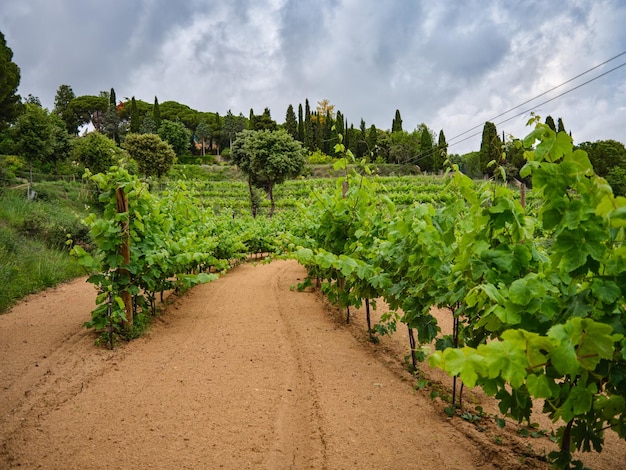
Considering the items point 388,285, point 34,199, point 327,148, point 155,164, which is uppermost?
point 327,148

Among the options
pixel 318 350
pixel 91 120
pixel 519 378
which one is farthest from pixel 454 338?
pixel 91 120

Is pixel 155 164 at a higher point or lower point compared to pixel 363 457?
higher

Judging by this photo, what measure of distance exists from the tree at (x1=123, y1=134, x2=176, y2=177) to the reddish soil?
3311cm

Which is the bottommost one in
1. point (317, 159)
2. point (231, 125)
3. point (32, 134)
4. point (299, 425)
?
point (299, 425)

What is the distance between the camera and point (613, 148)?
42938 millimetres

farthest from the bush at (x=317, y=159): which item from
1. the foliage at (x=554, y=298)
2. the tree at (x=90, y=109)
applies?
the foliage at (x=554, y=298)

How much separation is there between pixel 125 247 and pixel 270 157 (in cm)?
2766

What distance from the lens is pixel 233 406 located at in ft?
11.6

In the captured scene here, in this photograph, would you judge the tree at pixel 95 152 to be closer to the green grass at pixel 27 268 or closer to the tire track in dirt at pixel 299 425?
the green grass at pixel 27 268

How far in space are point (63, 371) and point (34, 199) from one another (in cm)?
1947

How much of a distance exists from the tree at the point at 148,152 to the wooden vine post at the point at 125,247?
3342cm

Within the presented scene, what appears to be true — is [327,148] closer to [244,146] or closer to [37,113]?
[244,146]

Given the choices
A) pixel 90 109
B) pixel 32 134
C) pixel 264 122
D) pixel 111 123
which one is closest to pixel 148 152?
pixel 32 134

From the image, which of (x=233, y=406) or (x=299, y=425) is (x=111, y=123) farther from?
(x=299, y=425)
